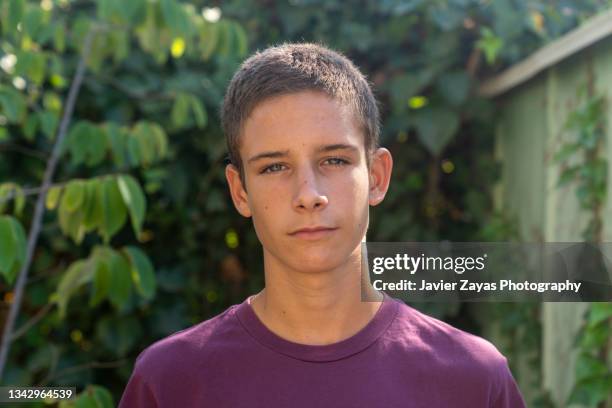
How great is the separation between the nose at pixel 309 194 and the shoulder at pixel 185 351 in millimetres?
281

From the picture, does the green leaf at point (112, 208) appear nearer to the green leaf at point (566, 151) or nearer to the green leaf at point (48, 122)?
the green leaf at point (48, 122)

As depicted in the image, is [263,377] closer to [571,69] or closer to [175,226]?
[571,69]

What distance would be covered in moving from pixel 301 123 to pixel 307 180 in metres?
0.11

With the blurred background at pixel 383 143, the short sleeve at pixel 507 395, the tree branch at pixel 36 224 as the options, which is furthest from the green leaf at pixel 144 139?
the short sleeve at pixel 507 395

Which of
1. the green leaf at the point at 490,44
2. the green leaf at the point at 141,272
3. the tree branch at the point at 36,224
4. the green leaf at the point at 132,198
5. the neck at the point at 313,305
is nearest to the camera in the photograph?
the neck at the point at 313,305

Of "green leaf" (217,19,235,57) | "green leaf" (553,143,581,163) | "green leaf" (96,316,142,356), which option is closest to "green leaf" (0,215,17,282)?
"green leaf" (217,19,235,57)

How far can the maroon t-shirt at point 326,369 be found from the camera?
1494 mm

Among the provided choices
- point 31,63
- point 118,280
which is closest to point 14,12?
point 31,63

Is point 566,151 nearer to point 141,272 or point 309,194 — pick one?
point 141,272

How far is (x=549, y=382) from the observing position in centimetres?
349

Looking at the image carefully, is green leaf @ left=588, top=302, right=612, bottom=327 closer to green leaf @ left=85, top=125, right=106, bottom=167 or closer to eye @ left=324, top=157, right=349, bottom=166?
eye @ left=324, top=157, right=349, bottom=166

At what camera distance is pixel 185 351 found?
5.19ft

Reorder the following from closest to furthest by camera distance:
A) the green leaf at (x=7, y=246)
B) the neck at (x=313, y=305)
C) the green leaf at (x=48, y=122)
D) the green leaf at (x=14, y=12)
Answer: the neck at (x=313, y=305), the green leaf at (x=7, y=246), the green leaf at (x=14, y=12), the green leaf at (x=48, y=122)

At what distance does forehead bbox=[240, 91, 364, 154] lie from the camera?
1527 millimetres
